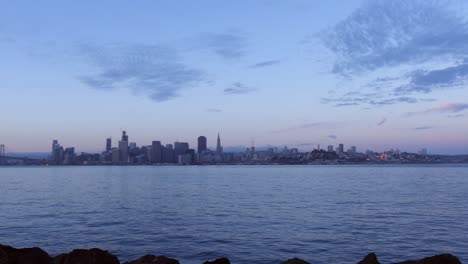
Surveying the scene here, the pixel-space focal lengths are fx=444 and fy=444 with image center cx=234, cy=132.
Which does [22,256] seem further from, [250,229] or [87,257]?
[250,229]

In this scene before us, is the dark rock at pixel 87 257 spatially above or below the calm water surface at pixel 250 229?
above

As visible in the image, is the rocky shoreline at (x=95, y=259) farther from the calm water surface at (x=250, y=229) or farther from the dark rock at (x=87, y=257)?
the calm water surface at (x=250, y=229)

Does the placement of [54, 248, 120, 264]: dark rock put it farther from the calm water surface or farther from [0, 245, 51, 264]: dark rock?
the calm water surface

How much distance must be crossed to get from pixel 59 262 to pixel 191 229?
19906 mm

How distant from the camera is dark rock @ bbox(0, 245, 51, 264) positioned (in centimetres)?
1692

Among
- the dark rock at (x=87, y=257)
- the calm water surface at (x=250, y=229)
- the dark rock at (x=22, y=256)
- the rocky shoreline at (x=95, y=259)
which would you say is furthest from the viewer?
the calm water surface at (x=250, y=229)

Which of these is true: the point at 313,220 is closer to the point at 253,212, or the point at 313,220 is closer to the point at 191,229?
the point at 253,212

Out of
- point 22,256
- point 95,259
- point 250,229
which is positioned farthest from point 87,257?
point 250,229

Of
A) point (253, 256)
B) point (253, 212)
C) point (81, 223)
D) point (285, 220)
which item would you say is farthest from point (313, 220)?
point (81, 223)

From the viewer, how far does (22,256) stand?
17.5 meters

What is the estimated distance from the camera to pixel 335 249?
2789cm

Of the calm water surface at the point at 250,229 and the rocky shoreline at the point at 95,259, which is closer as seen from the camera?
the rocky shoreline at the point at 95,259

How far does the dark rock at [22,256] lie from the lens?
16.9 meters

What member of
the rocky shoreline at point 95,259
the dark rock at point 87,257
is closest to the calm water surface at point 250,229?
the rocky shoreline at point 95,259
